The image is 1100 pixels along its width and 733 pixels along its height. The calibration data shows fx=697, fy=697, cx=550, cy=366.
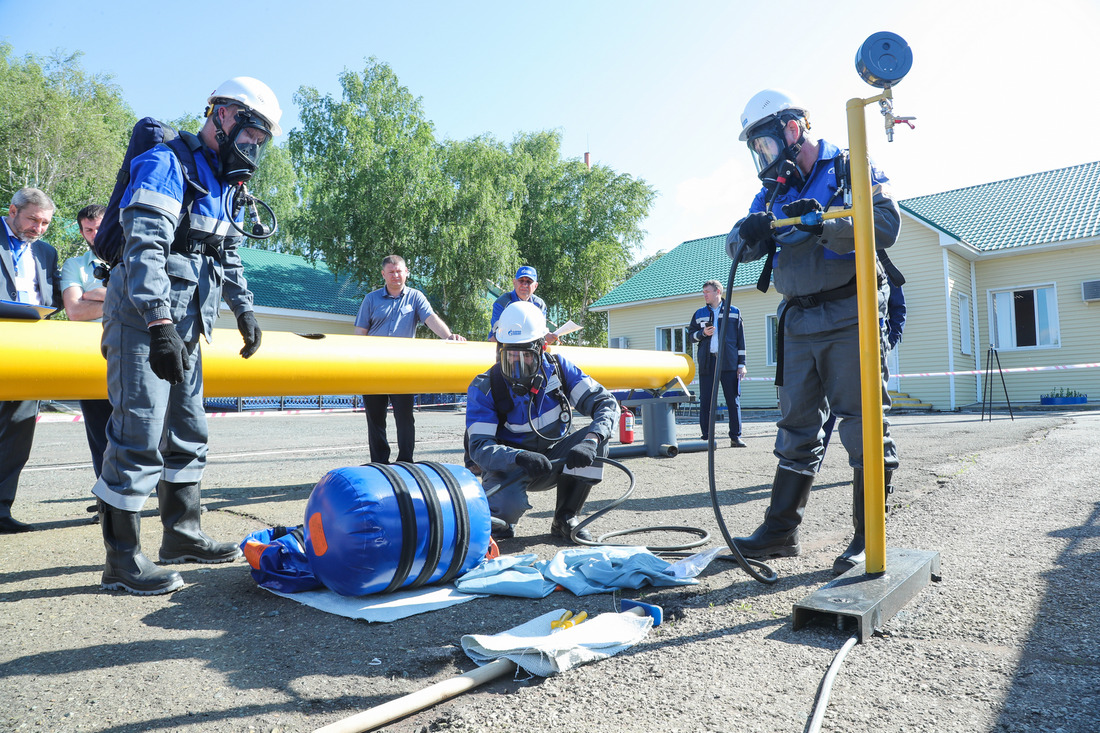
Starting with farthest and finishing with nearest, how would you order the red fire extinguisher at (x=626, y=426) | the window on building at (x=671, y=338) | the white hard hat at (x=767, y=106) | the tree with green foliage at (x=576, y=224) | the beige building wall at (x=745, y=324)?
the tree with green foliage at (x=576, y=224), the window on building at (x=671, y=338), the beige building wall at (x=745, y=324), the red fire extinguisher at (x=626, y=426), the white hard hat at (x=767, y=106)

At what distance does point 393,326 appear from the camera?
5.86 m

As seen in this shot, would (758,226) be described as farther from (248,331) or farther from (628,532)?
(248,331)

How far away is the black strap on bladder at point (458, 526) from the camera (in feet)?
9.18

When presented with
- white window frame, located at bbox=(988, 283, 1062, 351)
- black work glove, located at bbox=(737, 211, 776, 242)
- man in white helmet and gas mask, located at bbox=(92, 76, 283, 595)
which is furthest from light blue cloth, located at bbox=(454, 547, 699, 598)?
white window frame, located at bbox=(988, 283, 1062, 351)

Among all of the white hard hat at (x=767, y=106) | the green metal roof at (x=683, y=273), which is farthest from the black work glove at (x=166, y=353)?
the green metal roof at (x=683, y=273)

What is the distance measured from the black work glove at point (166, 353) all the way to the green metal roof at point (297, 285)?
23.1 meters

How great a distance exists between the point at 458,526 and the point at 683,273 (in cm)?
2141

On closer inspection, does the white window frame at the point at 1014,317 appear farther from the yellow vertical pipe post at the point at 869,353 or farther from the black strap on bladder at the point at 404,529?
the black strap on bladder at the point at 404,529

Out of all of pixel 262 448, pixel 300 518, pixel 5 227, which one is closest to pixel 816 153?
pixel 300 518

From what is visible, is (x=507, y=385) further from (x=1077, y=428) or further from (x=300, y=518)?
(x=1077, y=428)

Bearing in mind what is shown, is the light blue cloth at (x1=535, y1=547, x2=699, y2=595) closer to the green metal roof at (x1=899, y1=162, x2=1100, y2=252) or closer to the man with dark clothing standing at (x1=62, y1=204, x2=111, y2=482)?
the man with dark clothing standing at (x1=62, y1=204, x2=111, y2=482)

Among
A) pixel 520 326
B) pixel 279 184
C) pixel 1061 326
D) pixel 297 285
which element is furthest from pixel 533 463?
pixel 279 184

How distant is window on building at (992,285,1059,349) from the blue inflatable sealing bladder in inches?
703

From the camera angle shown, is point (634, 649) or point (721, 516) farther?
point (721, 516)
